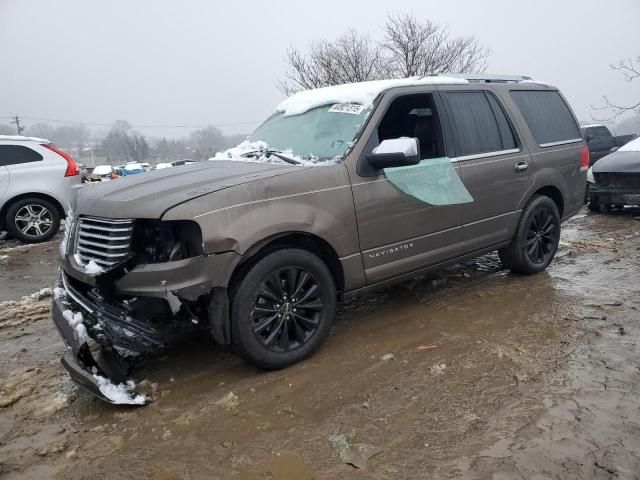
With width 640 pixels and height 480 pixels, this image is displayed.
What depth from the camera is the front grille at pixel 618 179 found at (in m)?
8.00

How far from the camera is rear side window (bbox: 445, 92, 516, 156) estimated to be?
4168 mm

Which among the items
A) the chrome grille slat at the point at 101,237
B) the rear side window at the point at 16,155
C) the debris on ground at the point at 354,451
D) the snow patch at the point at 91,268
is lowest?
the debris on ground at the point at 354,451

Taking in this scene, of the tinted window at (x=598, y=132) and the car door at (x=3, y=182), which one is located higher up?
the car door at (x=3, y=182)

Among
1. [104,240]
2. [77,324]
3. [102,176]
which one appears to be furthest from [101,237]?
[102,176]

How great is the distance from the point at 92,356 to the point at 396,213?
7.37ft

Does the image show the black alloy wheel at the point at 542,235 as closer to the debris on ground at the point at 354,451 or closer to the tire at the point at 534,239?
the tire at the point at 534,239

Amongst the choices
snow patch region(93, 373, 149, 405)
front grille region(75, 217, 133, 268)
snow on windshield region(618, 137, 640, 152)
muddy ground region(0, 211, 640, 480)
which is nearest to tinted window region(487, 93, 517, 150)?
muddy ground region(0, 211, 640, 480)

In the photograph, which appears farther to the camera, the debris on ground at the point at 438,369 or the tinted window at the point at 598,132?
the tinted window at the point at 598,132

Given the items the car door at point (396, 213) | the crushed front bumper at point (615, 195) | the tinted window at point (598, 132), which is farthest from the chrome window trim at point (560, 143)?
the tinted window at point (598, 132)

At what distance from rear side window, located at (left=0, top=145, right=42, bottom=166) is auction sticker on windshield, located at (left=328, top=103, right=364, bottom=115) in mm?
6444

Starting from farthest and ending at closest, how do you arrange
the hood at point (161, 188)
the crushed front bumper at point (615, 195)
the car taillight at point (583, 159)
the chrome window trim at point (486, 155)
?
the crushed front bumper at point (615, 195)
the car taillight at point (583, 159)
the chrome window trim at point (486, 155)
the hood at point (161, 188)

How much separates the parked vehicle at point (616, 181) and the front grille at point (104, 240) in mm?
7987

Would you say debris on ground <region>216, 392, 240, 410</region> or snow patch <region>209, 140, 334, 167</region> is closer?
debris on ground <region>216, 392, 240, 410</region>

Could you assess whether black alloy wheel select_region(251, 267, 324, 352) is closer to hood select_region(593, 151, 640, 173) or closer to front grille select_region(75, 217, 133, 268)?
front grille select_region(75, 217, 133, 268)
